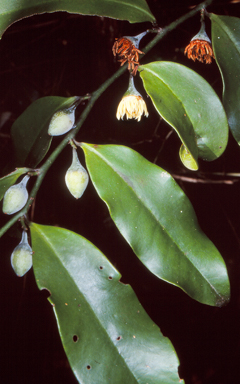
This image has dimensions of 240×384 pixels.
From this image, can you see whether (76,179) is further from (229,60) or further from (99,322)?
(229,60)

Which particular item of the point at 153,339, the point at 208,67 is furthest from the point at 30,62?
the point at 153,339

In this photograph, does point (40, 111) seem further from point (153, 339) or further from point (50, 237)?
point (153, 339)

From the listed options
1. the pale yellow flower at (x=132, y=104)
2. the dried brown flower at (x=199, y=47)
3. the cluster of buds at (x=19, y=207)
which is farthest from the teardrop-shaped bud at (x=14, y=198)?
the dried brown flower at (x=199, y=47)

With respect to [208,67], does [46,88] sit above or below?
above

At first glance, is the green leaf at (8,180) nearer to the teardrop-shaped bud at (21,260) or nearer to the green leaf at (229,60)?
the teardrop-shaped bud at (21,260)

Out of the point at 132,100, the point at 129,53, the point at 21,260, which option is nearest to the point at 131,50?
the point at 129,53
